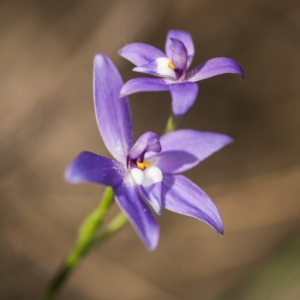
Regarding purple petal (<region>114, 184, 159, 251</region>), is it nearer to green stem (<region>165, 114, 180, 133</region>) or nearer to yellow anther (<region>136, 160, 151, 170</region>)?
yellow anther (<region>136, 160, 151, 170</region>)

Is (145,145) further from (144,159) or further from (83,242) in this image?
(83,242)

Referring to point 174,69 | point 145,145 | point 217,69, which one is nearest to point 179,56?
point 174,69

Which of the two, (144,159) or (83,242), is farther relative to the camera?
A: (83,242)

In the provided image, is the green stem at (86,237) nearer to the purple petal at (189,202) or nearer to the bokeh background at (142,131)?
the purple petal at (189,202)

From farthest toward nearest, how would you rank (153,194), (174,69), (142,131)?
(142,131)
(174,69)
(153,194)

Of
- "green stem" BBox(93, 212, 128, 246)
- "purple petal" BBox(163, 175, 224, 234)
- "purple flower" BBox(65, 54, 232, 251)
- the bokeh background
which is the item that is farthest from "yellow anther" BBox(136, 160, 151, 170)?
the bokeh background

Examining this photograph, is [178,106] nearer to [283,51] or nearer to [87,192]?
[87,192]

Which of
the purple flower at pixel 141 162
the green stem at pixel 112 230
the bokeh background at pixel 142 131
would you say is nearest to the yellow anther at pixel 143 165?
the purple flower at pixel 141 162

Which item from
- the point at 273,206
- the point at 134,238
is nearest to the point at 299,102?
the point at 273,206
